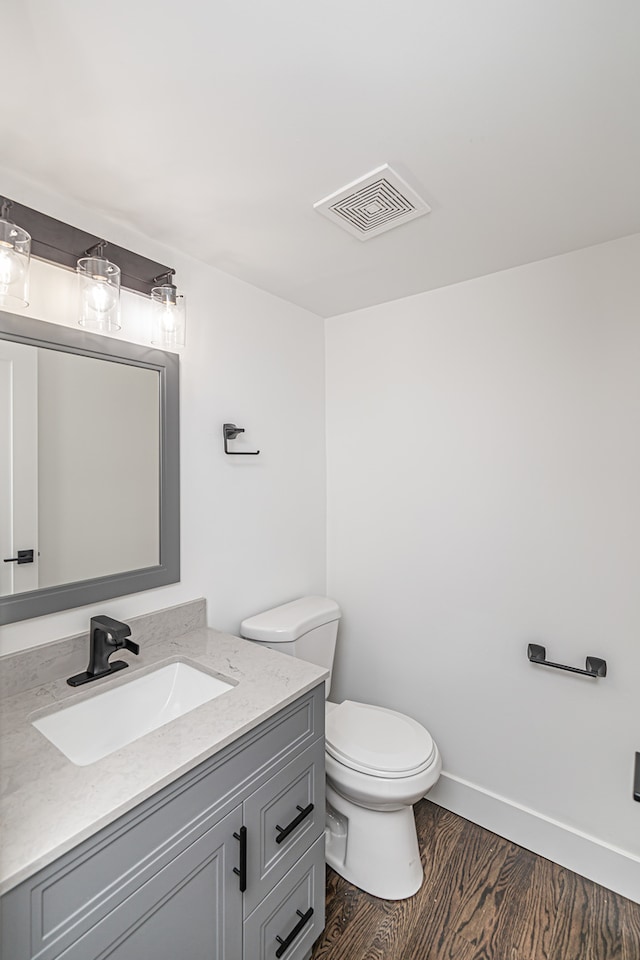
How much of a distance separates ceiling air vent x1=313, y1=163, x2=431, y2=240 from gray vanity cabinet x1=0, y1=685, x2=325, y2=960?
145 centimetres

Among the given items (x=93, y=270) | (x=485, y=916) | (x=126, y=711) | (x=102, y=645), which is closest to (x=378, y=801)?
(x=485, y=916)

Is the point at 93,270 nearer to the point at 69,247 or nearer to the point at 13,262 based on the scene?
the point at 69,247

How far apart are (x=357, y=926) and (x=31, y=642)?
137 centimetres

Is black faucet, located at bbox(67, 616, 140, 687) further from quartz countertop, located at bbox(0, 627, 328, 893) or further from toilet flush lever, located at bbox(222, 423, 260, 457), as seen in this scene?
toilet flush lever, located at bbox(222, 423, 260, 457)

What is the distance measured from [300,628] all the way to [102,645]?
77cm

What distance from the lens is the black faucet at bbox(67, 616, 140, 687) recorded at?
4.24 ft

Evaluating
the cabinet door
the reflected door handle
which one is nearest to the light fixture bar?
the reflected door handle

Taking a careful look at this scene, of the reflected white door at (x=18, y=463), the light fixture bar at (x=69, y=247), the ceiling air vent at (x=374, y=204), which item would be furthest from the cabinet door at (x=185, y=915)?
the ceiling air vent at (x=374, y=204)

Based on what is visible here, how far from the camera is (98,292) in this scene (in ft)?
4.45

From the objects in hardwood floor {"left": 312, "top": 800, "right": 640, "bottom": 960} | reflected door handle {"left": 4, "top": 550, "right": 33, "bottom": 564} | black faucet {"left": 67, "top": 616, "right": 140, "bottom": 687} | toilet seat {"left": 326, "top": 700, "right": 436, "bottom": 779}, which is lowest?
hardwood floor {"left": 312, "top": 800, "right": 640, "bottom": 960}

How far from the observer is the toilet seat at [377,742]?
1565mm

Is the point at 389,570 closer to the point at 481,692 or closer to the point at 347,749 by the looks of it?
the point at 481,692

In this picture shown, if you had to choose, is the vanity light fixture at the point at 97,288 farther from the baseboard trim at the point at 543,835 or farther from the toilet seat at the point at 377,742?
the baseboard trim at the point at 543,835

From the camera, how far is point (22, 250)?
1.18m
